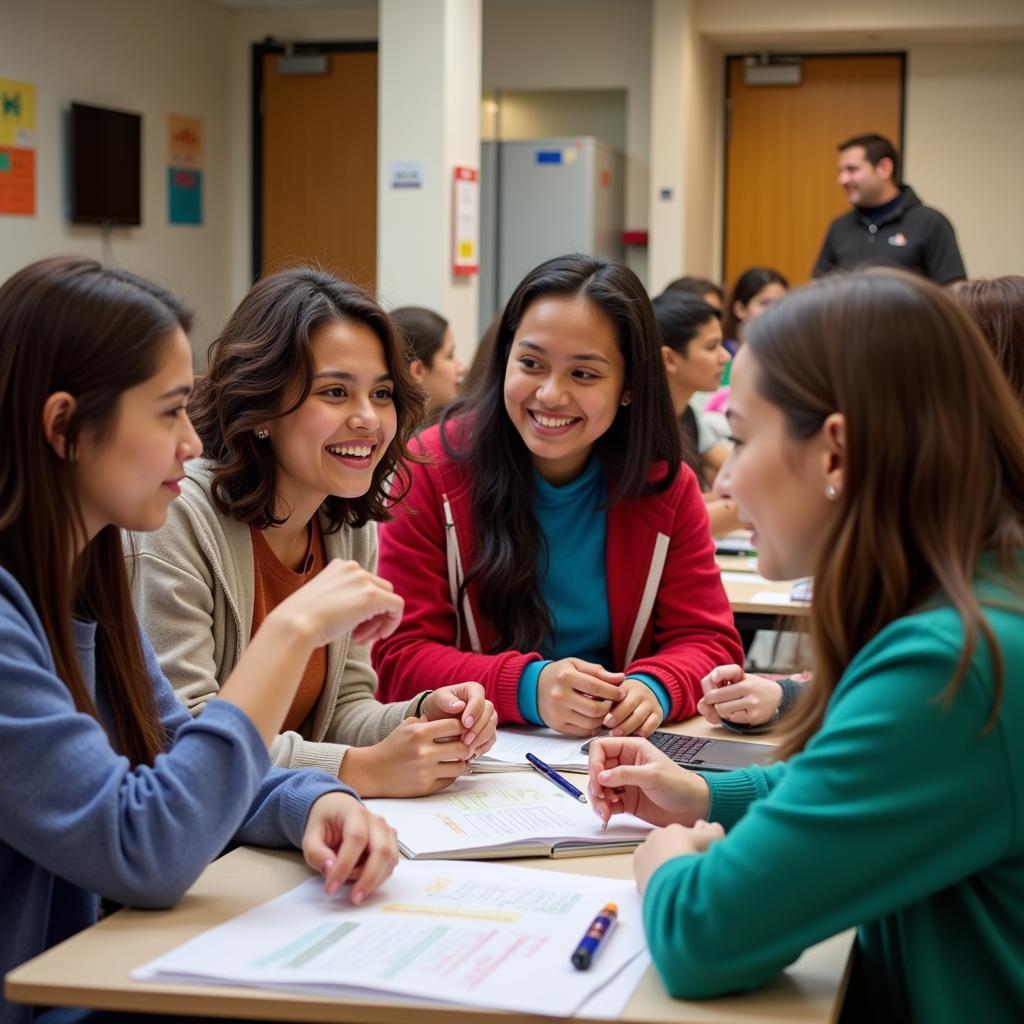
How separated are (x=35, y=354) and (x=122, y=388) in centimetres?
9

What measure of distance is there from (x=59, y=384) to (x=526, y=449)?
117 centimetres

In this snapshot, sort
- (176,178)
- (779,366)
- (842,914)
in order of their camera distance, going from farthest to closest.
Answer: (176,178), (779,366), (842,914)

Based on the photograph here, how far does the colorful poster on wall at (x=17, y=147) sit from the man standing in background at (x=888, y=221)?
163 inches

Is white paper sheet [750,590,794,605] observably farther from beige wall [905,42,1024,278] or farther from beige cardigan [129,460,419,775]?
beige wall [905,42,1024,278]

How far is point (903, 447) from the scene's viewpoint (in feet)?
3.86

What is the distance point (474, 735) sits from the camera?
1774 millimetres

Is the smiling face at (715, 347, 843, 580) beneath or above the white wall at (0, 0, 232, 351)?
beneath

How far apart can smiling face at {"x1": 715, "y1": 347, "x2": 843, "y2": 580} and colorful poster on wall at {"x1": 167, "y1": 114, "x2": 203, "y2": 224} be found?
7.48 metres

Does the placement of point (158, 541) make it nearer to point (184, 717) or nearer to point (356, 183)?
point (184, 717)

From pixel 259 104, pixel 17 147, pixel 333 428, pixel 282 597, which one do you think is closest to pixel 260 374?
pixel 333 428

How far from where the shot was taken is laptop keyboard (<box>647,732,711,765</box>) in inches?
75.8

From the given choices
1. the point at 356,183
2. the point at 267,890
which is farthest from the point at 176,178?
the point at 267,890

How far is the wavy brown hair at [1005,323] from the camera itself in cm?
224

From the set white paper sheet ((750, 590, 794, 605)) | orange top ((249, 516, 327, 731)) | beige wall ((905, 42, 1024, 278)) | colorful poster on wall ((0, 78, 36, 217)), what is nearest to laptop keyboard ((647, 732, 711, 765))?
orange top ((249, 516, 327, 731))
